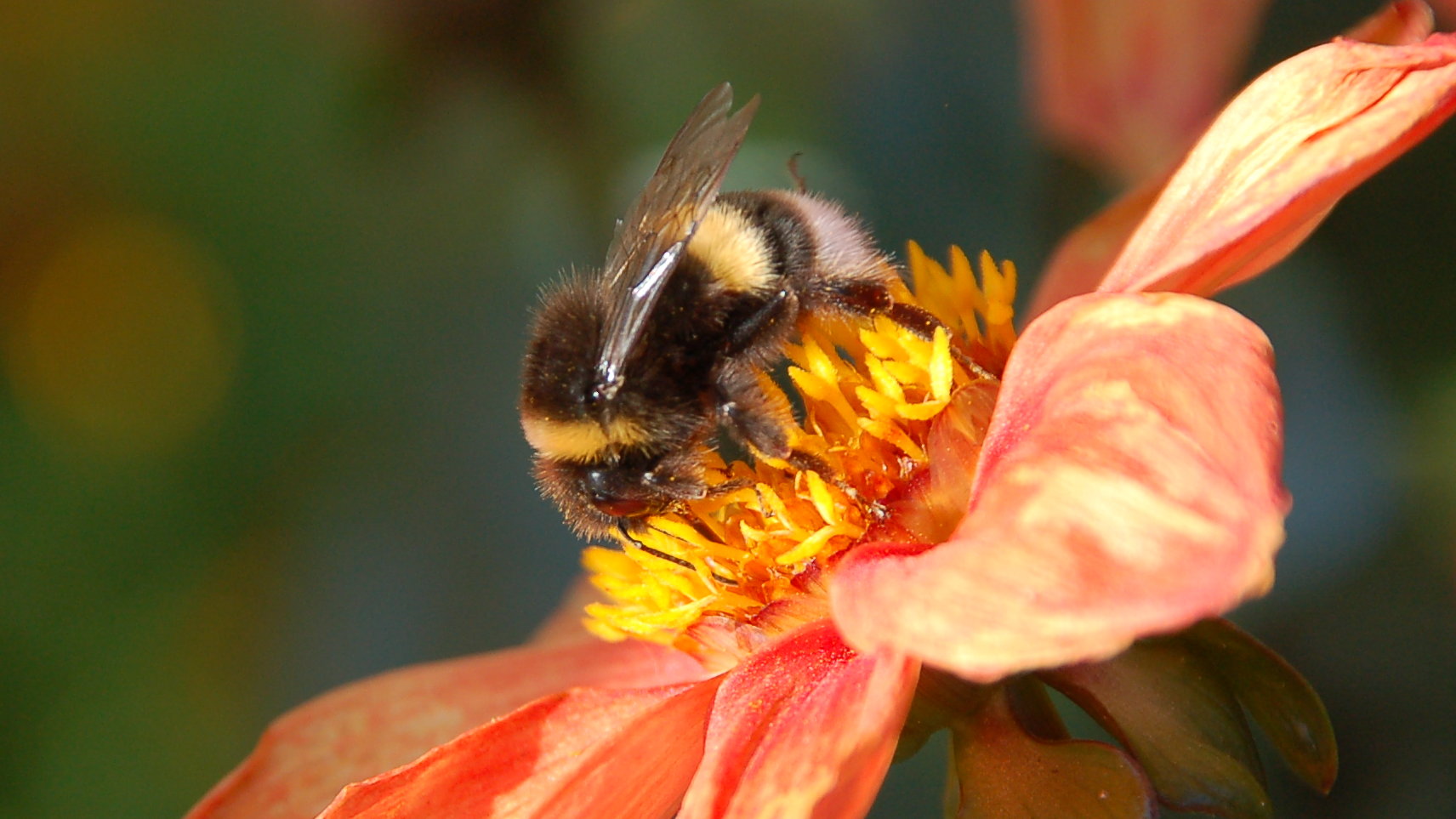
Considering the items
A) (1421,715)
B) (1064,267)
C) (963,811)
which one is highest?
(1064,267)

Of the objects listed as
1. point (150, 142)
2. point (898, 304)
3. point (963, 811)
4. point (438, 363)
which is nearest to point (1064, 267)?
point (898, 304)

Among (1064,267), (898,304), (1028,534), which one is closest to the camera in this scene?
(1028,534)

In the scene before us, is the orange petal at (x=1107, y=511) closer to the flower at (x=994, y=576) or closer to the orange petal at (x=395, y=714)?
the flower at (x=994, y=576)

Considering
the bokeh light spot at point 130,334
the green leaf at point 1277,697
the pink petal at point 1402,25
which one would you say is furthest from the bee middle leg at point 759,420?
the bokeh light spot at point 130,334

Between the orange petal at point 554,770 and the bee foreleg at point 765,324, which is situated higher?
the bee foreleg at point 765,324

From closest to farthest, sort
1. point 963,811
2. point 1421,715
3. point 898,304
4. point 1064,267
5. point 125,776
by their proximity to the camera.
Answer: point 963,811 → point 898,304 → point 1064,267 → point 1421,715 → point 125,776

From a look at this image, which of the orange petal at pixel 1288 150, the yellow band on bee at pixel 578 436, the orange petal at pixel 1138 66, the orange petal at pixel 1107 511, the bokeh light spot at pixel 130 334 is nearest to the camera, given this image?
the orange petal at pixel 1107 511

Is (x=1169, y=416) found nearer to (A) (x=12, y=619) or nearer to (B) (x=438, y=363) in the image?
(A) (x=12, y=619)

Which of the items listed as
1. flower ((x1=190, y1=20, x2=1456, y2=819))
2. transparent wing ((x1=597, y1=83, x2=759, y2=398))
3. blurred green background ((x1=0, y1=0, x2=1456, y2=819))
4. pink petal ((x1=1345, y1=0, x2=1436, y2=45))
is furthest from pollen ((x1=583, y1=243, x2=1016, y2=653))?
blurred green background ((x1=0, y1=0, x2=1456, y2=819))
